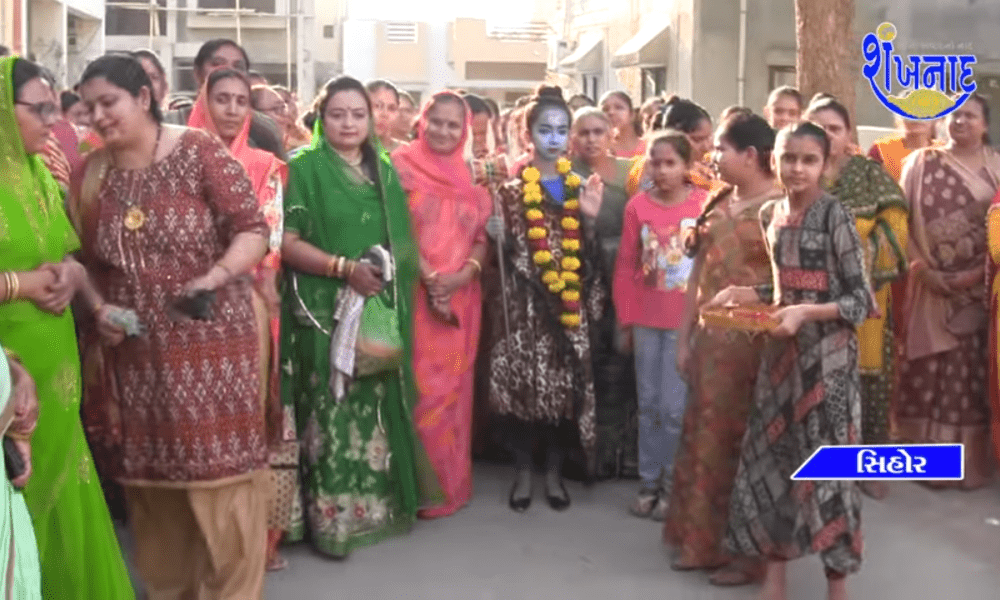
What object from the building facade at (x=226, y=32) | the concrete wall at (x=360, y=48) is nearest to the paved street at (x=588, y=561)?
the building facade at (x=226, y=32)

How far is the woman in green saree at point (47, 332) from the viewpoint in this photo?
376 centimetres

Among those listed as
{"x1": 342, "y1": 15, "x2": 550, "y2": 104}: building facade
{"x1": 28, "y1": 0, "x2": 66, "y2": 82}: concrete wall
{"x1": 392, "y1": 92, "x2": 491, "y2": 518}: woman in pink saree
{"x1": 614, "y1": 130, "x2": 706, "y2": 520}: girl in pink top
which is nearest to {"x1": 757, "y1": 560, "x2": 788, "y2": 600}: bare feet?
{"x1": 614, "y1": 130, "x2": 706, "y2": 520}: girl in pink top

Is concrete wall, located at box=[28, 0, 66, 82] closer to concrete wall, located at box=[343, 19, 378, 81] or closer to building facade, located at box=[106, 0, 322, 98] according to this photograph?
building facade, located at box=[106, 0, 322, 98]

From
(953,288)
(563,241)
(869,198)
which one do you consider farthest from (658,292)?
(953,288)

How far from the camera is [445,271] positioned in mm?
5738

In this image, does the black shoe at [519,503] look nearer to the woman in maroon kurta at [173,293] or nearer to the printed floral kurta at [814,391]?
the printed floral kurta at [814,391]

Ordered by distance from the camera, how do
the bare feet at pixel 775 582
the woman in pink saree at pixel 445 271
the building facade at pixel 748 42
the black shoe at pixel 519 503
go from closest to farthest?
1. the bare feet at pixel 775 582
2. the woman in pink saree at pixel 445 271
3. the black shoe at pixel 519 503
4. the building facade at pixel 748 42

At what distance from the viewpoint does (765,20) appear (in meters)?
18.0

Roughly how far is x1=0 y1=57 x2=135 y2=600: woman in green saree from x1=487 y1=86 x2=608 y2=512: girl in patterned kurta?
89.9 inches

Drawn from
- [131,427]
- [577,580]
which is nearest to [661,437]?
[577,580]

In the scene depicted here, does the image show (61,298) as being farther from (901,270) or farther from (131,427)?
(901,270)

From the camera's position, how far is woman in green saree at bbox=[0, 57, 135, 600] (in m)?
3.76

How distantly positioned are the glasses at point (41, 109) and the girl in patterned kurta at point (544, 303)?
7.65 ft
